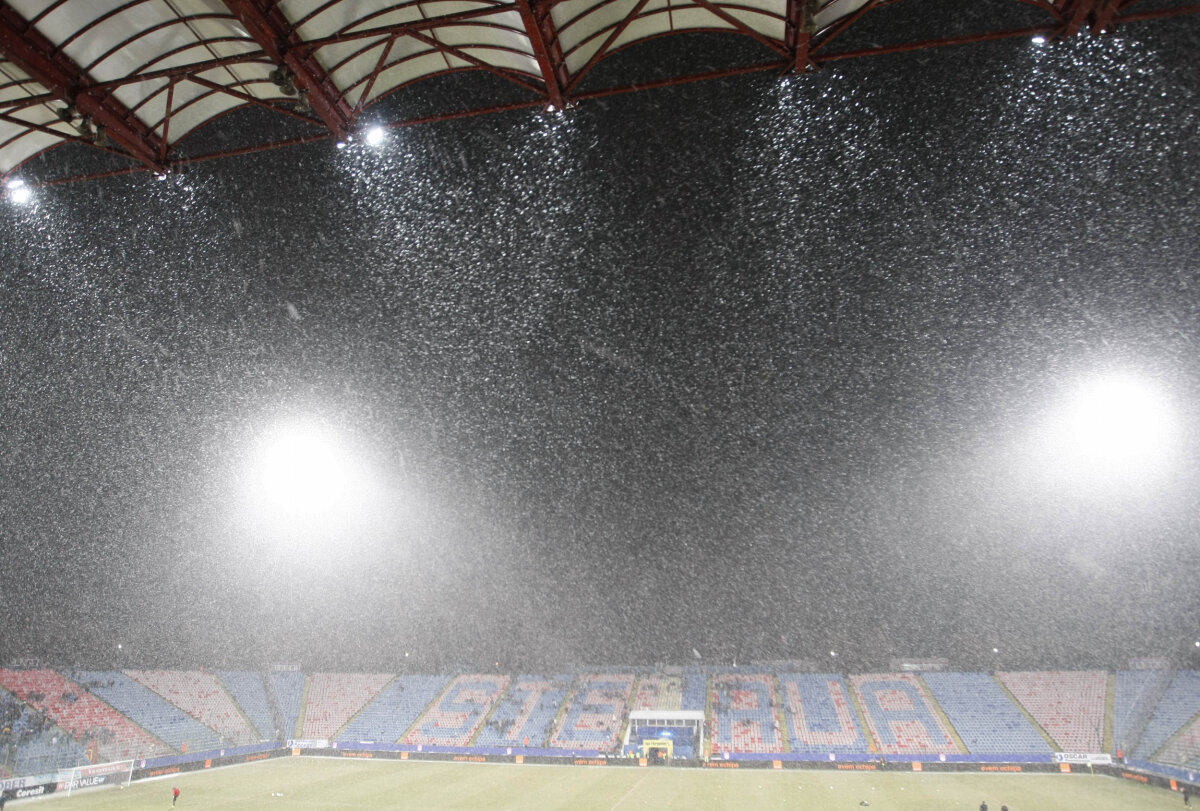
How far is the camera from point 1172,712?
23.8 meters

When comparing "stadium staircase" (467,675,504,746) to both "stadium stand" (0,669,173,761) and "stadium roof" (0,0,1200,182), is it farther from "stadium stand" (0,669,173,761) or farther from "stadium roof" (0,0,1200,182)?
"stadium roof" (0,0,1200,182)

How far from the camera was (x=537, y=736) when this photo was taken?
28.7 meters

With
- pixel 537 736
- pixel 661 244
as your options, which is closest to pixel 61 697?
pixel 537 736

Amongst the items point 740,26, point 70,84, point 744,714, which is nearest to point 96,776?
point 70,84

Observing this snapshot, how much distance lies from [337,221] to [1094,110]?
10442mm

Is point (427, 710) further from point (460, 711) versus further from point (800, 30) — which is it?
point (800, 30)

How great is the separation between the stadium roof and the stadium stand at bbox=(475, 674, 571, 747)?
26474mm

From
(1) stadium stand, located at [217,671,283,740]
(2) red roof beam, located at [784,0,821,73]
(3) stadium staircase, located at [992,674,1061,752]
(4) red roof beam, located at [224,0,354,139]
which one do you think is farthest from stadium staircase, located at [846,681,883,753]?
(4) red roof beam, located at [224,0,354,139]

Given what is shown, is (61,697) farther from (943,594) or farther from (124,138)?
(943,594)

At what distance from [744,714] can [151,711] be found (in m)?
23.9

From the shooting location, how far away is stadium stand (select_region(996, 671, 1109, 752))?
2450 centimetres

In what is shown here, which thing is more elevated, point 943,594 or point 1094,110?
point 1094,110

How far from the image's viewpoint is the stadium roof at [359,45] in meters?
6.97

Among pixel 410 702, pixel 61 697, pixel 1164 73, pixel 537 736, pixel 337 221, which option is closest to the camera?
pixel 1164 73
